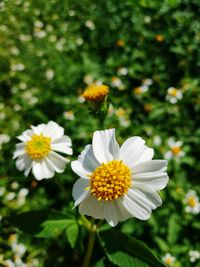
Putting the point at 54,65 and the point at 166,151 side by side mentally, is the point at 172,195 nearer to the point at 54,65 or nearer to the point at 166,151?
the point at 166,151

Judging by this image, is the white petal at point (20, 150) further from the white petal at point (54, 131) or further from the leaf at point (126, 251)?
the leaf at point (126, 251)

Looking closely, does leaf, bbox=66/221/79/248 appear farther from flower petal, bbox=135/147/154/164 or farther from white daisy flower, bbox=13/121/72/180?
flower petal, bbox=135/147/154/164

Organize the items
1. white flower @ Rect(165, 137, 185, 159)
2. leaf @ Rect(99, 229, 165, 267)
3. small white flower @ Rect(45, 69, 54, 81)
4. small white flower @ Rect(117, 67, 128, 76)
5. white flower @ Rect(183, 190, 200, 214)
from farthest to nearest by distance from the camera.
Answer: small white flower @ Rect(45, 69, 54, 81), small white flower @ Rect(117, 67, 128, 76), white flower @ Rect(165, 137, 185, 159), white flower @ Rect(183, 190, 200, 214), leaf @ Rect(99, 229, 165, 267)

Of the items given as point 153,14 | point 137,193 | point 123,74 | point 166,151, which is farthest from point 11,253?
point 153,14

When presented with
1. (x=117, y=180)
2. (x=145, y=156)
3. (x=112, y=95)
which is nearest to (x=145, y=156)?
(x=145, y=156)

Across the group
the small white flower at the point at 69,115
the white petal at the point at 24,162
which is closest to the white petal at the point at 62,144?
the white petal at the point at 24,162

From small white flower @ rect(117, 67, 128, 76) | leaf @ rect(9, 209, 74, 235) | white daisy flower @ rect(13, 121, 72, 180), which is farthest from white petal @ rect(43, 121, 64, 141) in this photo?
small white flower @ rect(117, 67, 128, 76)
